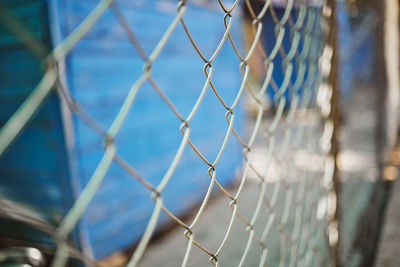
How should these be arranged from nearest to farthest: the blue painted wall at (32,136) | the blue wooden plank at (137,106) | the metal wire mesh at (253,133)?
the metal wire mesh at (253,133), the blue painted wall at (32,136), the blue wooden plank at (137,106)

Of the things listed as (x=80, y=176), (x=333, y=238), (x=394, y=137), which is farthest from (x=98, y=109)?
(x=394, y=137)

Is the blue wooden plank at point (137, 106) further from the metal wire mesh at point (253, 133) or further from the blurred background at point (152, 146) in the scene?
the metal wire mesh at point (253, 133)

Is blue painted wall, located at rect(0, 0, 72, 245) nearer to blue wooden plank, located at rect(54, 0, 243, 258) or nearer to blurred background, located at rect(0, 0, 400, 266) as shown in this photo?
blurred background, located at rect(0, 0, 400, 266)

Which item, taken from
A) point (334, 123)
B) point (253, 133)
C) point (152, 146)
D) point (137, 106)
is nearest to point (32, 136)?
point (137, 106)

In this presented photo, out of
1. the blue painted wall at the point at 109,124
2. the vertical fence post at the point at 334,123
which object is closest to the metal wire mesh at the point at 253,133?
the vertical fence post at the point at 334,123

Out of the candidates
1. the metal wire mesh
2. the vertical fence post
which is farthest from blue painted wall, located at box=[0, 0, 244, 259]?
the vertical fence post

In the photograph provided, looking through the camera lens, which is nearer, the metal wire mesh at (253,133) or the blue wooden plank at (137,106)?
the metal wire mesh at (253,133)

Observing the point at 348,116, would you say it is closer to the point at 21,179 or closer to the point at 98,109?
the point at 98,109

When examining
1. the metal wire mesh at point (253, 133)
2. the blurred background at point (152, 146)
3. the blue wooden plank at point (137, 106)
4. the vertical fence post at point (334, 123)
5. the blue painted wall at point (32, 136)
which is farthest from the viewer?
the blue wooden plank at point (137, 106)

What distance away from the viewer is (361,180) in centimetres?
314

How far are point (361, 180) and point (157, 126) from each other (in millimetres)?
1999

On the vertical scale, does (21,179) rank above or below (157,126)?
below

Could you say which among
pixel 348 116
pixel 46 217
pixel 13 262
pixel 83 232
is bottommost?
pixel 13 262

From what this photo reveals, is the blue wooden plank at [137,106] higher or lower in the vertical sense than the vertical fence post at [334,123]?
higher
